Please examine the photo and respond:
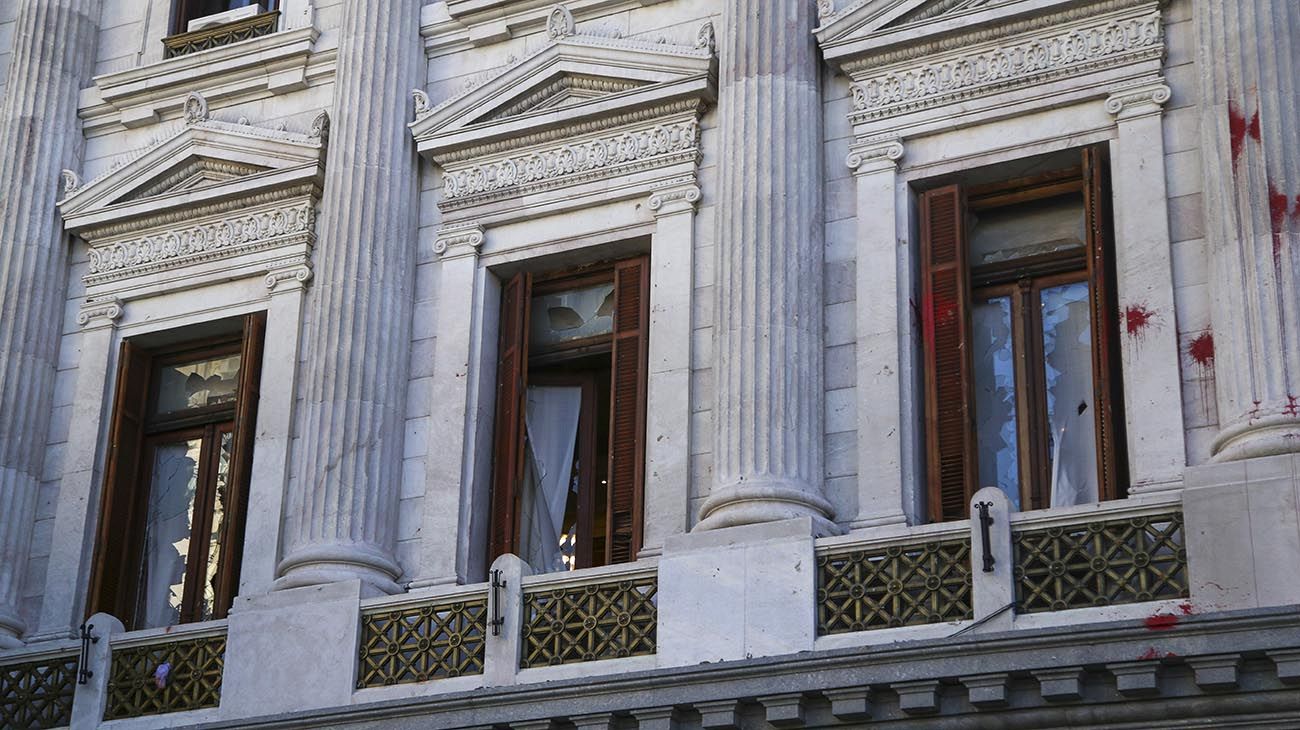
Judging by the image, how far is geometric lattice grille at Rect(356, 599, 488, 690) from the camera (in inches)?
687

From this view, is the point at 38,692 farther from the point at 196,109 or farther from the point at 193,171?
the point at 196,109

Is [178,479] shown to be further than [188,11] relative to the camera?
No

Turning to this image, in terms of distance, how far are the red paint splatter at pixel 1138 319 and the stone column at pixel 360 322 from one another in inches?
236

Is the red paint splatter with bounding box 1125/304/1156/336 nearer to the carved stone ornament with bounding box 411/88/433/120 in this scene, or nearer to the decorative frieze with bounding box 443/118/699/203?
the decorative frieze with bounding box 443/118/699/203

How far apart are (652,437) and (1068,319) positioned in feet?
10.7

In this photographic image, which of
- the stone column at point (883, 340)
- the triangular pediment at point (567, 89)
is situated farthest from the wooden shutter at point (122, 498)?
the stone column at point (883, 340)

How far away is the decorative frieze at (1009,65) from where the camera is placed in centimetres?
1748

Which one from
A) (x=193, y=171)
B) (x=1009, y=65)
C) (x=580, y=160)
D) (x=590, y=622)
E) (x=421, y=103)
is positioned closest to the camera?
(x=590, y=622)

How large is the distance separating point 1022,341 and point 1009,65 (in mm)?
2140

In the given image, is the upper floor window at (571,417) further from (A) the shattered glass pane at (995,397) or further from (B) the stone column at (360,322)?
(A) the shattered glass pane at (995,397)

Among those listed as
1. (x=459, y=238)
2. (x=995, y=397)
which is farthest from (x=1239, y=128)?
(x=459, y=238)

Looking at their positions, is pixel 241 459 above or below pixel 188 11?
below

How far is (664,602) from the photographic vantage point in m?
16.7

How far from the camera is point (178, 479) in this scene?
20672 millimetres
